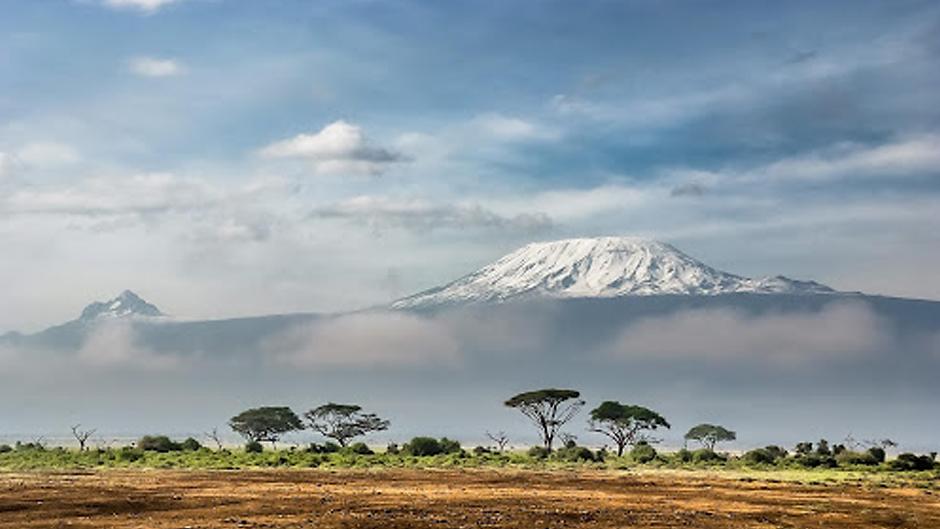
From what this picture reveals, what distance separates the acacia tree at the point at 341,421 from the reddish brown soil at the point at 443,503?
284 ft

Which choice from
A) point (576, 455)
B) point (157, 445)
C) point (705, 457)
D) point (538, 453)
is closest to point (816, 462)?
point (705, 457)

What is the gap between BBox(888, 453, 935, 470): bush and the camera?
98981 millimetres

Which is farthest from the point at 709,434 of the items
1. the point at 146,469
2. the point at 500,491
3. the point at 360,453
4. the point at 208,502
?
the point at 208,502

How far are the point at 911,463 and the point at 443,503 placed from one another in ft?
211

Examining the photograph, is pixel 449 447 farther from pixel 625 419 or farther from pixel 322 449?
pixel 625 419

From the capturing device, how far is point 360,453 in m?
126

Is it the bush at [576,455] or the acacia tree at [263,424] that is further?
the acacia tree at [263,424]

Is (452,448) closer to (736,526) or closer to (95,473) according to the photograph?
(95,473)

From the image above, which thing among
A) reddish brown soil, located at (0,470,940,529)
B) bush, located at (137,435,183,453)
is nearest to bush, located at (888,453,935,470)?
reddish brown soil, located at (0,470,940,529)

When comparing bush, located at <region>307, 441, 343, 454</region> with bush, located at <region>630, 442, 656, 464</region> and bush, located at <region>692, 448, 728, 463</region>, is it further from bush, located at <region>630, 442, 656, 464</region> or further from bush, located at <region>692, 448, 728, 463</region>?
bush, located at <region>692, 448, 728, 463</region>

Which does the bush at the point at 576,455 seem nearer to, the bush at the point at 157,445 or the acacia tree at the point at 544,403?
the acacia tree at the point at 544,403

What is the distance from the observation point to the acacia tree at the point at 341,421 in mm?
164000

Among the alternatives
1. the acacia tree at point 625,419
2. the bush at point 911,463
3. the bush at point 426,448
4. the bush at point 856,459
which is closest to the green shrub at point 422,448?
the bush at point 426,448

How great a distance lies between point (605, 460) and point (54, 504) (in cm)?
7751
